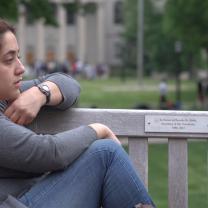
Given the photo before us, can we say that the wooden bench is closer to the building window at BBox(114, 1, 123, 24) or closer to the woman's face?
the woman's face

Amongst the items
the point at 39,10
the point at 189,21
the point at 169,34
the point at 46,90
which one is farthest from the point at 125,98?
the point at 46,90

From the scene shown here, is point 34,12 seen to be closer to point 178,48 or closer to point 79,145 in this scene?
point 178,48

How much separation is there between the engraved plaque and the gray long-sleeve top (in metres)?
0.60

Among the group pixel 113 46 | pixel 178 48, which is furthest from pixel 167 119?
pixel 113 46

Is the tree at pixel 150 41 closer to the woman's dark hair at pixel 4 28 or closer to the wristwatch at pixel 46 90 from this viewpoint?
the wristwatch at pixel 46 90

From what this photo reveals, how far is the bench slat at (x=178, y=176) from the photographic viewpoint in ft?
13.5

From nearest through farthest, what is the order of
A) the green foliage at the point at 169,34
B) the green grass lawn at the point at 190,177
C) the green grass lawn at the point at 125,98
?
the green grass lawn at the point at 190,177 → the green grass lawn at the point at 125,98 → the green foliage at the point at 169,34

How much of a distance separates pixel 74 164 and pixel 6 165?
0.97ft

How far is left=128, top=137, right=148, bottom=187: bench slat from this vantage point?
4156 millimetres

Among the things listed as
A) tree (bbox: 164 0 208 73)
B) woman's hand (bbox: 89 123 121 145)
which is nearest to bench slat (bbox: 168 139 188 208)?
woman's hand (bbox: 89 123 121 145)

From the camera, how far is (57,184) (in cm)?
348

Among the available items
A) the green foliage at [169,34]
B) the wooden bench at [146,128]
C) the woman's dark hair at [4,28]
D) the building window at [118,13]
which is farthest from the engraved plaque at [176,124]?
the building window at [118,13]

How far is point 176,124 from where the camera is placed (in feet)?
13.5

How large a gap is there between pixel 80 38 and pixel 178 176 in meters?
89.5
